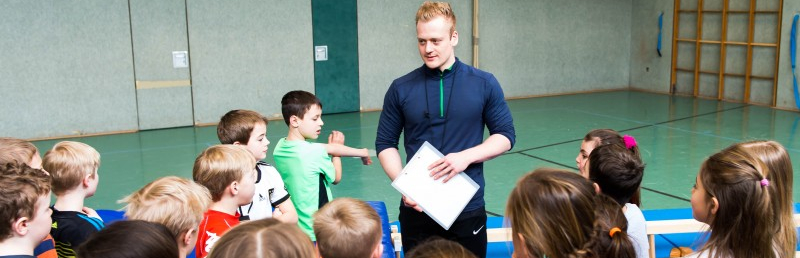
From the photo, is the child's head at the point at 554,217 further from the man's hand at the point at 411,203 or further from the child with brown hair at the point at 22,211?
the child with brown hair at the point at 22,211

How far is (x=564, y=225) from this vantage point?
6.08ft

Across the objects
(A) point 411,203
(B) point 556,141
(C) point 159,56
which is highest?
(C) point 159,56

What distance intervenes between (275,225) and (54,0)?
7739 millimetres

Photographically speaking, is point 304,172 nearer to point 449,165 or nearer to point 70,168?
point 449,165

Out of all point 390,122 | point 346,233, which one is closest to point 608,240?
point 346,233

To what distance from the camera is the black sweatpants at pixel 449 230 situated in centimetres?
290

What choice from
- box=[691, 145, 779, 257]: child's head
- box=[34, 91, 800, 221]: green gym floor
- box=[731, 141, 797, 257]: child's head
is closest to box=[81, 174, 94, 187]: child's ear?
box=[691, 145, 779, 257]: child's head

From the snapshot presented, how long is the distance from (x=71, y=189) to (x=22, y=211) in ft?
2.01

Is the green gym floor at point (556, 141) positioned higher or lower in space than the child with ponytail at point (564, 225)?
lower

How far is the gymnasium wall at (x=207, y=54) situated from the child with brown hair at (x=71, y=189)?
6108mm

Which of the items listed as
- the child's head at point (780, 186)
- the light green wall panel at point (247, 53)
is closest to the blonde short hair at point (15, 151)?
the child's head at point (780, 186)

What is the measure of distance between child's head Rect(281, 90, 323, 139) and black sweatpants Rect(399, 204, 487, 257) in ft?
2.61

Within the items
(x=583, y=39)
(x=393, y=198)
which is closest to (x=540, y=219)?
(x=393, y=198)

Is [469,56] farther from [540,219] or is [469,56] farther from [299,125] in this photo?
[540,219]
